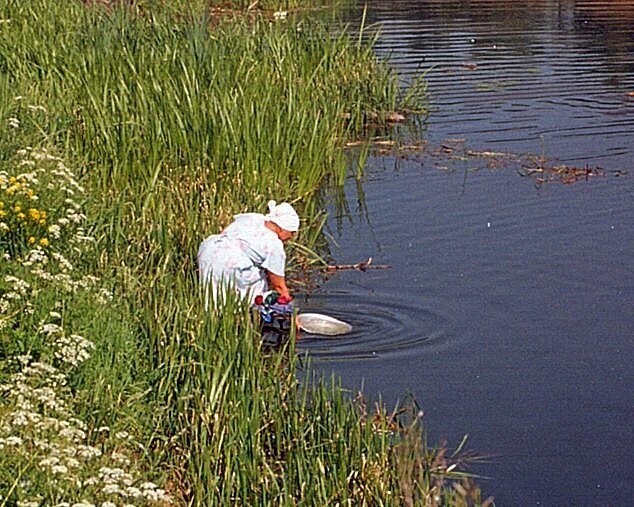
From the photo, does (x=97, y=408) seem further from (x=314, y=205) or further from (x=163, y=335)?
(x=314, y=205)

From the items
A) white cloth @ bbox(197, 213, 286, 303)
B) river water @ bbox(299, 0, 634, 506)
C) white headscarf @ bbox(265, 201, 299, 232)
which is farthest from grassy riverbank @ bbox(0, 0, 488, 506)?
white headscarf @ bbox(265, 201, 299, 232)

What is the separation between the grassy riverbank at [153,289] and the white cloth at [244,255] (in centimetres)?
24

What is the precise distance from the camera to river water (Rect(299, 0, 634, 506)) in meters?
7.25

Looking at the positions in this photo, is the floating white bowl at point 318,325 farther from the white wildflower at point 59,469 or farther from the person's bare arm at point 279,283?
the white wildflower at point 59,469

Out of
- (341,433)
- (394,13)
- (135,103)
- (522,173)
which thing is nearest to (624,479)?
(341,433)

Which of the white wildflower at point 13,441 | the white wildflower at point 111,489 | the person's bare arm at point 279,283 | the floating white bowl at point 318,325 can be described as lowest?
the floating white bowl at point 318,325

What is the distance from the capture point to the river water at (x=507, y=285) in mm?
7246

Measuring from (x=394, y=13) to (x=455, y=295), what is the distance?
21.2 m

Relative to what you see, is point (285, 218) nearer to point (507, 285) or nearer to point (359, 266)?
point (359, 266)

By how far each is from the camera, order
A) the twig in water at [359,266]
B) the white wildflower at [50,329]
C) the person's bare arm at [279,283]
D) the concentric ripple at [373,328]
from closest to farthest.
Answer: the white wildflower at [50,329] → the concentric ripple at [373,328] → the person's bare arm at [279,283] → the twig in water at [359,266]

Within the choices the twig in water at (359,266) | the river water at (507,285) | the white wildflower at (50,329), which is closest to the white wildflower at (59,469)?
the white wildflower at (50,329)

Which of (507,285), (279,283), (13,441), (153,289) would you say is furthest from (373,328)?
(13,441)

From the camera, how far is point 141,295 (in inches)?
292

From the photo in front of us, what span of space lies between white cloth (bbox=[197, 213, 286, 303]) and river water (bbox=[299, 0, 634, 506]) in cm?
52
